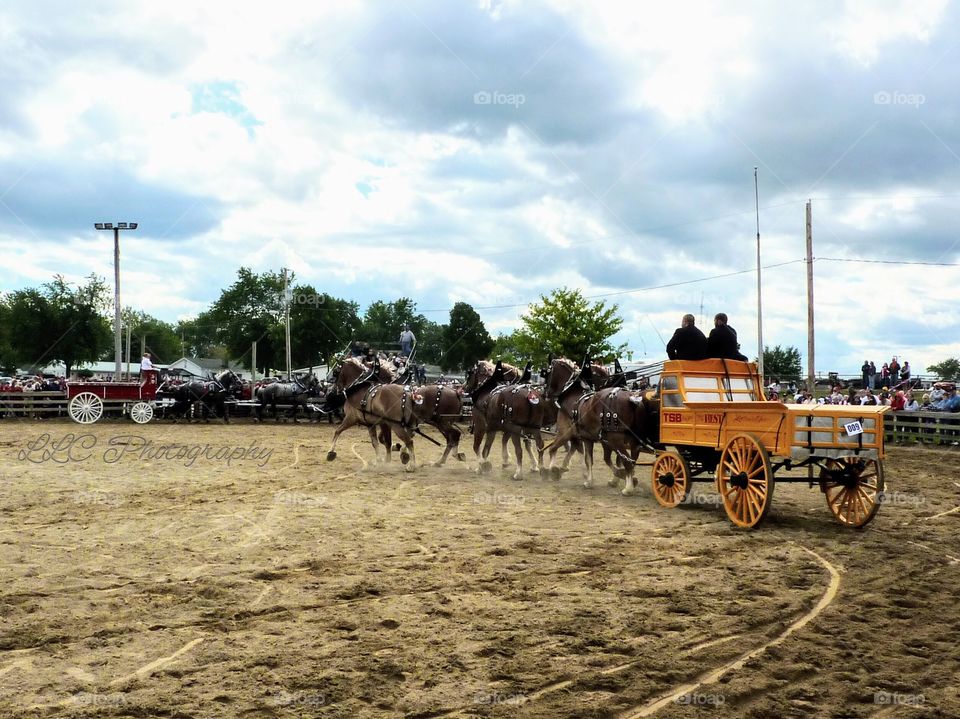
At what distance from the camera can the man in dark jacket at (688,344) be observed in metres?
11.9

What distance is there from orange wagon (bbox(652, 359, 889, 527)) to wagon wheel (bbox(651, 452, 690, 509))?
0.04 ft

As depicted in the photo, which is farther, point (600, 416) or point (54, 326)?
point (54, 326)

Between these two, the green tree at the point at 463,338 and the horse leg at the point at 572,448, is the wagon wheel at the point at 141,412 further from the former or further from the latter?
the green tree at the point at 463,338

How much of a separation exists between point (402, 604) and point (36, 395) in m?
28.5

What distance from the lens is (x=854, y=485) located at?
32.7ft

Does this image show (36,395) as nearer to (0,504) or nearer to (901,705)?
(0,504)

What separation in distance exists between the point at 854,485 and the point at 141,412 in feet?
80.4

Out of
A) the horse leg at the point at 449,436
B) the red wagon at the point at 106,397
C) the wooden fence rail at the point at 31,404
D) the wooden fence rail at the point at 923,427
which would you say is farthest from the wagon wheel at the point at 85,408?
the wooden fence rail at the point at 923,427
